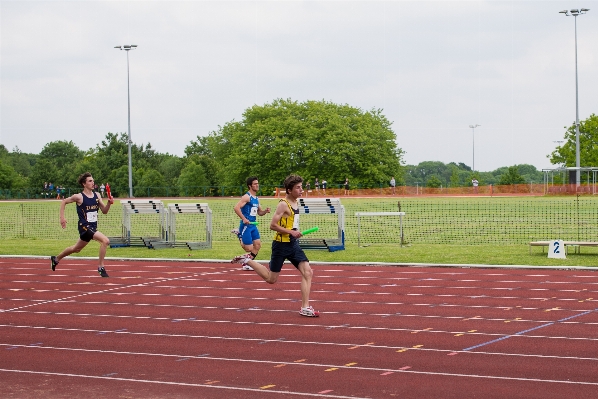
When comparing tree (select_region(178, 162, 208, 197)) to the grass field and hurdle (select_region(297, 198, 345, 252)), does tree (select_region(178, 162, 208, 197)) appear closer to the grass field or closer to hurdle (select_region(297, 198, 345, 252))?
the grass field

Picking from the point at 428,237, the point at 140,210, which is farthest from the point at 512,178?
the point at 140,210

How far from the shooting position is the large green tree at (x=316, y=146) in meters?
92.2

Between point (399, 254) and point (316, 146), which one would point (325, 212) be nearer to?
point (399, 254)

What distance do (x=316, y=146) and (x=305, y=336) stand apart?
3270 inches

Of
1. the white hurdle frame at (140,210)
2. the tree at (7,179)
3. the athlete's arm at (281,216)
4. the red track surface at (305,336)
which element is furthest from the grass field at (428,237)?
the tree at (7,179)

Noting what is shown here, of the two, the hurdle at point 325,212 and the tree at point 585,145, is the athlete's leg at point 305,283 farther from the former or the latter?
the tree at point 585,145

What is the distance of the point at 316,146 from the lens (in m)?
92.6

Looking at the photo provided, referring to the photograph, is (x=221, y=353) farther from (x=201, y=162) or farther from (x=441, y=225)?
(x=201, y=162)

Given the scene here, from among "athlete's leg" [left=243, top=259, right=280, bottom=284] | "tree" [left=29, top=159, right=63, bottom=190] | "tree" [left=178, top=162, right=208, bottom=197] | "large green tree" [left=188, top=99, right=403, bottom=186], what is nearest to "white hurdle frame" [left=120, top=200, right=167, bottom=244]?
"athlete's leg" [left=243, top=259, right=280, bottom=284]

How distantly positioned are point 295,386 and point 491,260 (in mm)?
11209

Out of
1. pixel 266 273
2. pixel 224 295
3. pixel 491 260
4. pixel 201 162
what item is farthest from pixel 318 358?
pixel 201 162

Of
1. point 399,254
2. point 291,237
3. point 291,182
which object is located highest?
point 291,182

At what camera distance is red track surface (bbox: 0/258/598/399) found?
296 inches

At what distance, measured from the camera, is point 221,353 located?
8.95 meters
